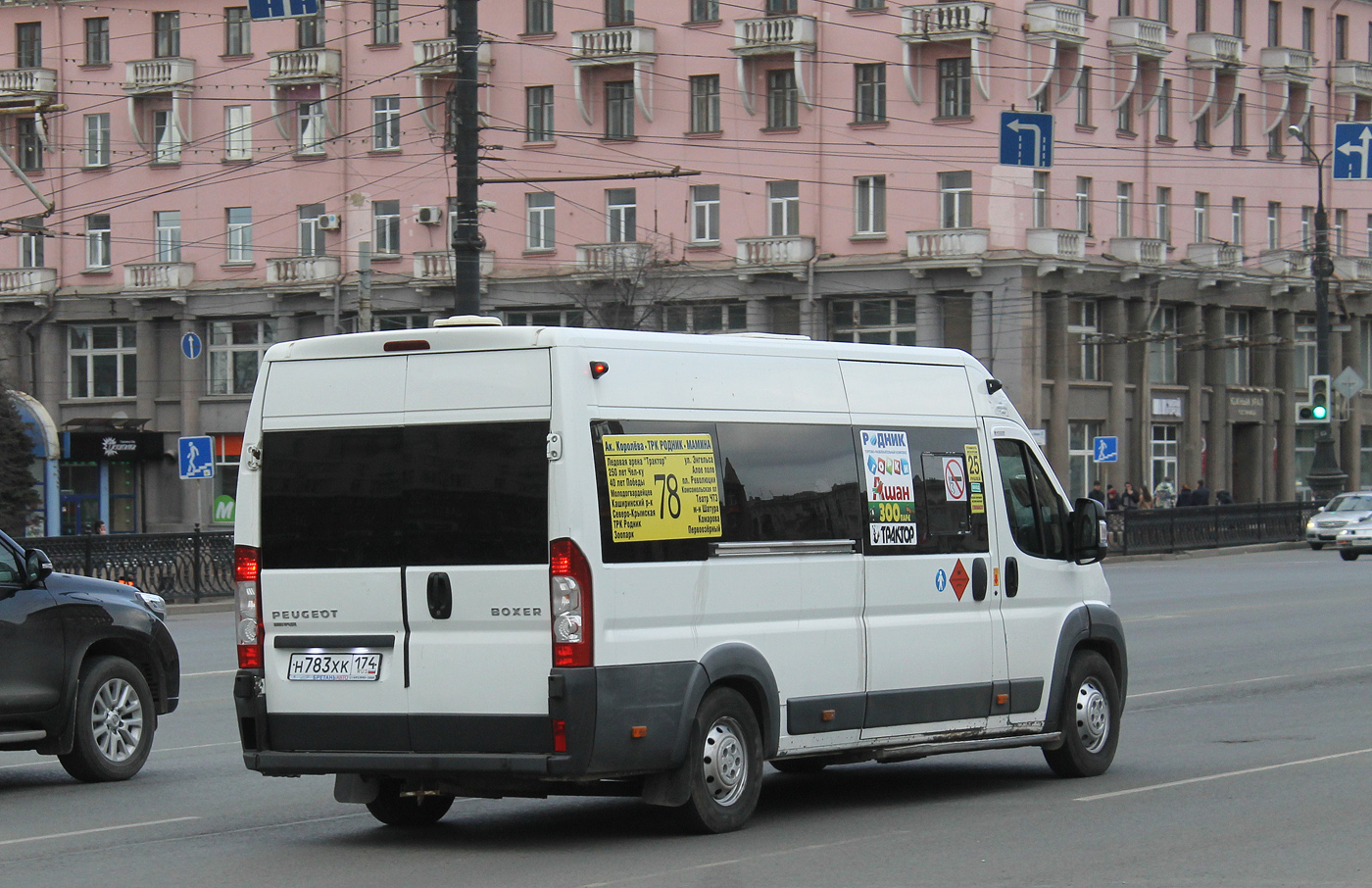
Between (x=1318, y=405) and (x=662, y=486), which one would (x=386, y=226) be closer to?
(x=1318, y=405)

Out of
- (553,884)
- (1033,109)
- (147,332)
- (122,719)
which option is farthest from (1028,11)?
(553,884)

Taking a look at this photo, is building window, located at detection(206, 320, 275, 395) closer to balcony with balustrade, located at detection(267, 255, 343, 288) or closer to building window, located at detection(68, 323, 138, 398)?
balcony with balustrade, located at detection(267, 255, 343, 288)

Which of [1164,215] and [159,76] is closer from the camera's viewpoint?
[1164,215]

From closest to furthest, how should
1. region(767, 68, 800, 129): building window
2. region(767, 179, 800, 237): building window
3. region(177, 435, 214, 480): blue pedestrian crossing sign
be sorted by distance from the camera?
region(177, 435, 214, 480): blue pedestrian crossing sign, region(767, 68, 800, 129): building window, region(767, 179, 800, 237): building window

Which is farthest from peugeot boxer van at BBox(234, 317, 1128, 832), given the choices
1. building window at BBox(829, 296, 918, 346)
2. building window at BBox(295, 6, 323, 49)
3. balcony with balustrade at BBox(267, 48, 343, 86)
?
building window at BBox(295, 6, 323, 49)

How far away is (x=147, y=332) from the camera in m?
61.7

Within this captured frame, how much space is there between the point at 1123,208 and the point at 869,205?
7.81m

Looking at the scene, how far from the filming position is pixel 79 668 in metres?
12.7

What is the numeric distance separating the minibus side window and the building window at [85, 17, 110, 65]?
179ft

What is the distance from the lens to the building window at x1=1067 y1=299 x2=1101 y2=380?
55.8 meters

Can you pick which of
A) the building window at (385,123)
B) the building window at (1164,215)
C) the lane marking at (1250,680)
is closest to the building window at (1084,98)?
the building window at (1164,215)

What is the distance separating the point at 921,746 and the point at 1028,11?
45446 millimetres

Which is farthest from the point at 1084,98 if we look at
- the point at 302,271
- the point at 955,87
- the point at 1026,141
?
the point at 302,271

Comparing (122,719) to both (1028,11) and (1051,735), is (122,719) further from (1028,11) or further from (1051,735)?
(1028,11)
